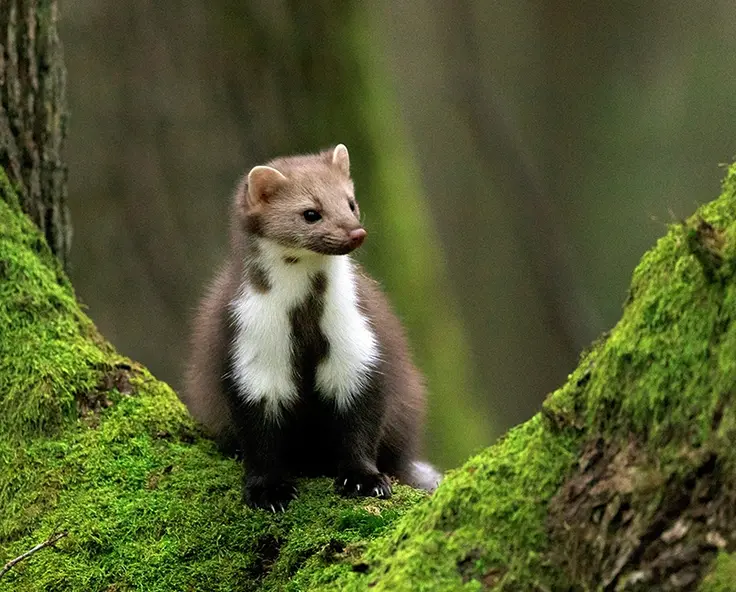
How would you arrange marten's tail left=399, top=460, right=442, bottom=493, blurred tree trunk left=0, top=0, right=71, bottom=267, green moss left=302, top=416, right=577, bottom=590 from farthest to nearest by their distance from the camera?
blurred tree trunk left=0, top=0, right=71, bottom=267, marten's tail left=399, top=460, right=442, bottom=493, green moss left=302, top=416, right=577, bottom=590

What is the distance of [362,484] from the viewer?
14.7 ft

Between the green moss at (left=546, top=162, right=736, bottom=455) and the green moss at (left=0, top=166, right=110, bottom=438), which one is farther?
the green moss at (left=0, top=166, right=110, bottom=438)

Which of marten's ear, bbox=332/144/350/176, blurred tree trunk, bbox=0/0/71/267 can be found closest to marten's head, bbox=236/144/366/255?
marten's ear, bbox=332/144/350/176

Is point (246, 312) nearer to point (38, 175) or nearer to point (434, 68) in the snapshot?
point (38, 175)

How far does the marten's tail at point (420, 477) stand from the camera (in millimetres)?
5535

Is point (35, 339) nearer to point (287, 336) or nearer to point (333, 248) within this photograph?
point (287, 336)

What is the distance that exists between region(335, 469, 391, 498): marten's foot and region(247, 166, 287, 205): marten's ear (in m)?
1.39

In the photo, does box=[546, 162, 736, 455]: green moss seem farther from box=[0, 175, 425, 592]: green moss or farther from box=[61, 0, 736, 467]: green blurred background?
box=[61, 0, 736, 467]: green blurred background

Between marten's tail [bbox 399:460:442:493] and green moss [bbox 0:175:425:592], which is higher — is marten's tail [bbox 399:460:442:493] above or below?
below

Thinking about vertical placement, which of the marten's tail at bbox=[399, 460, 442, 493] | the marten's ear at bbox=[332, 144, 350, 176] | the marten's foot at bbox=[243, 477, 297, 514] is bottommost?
the marten's tail at bbox=[399, 460, 442, 493]

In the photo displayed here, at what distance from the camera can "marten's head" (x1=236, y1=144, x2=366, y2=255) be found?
4762mm

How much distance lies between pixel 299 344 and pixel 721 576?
8.99 feet

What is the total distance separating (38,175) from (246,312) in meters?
1.94

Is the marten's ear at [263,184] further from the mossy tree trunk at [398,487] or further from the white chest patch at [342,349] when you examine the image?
the mossy tree trunk at [398,487]
